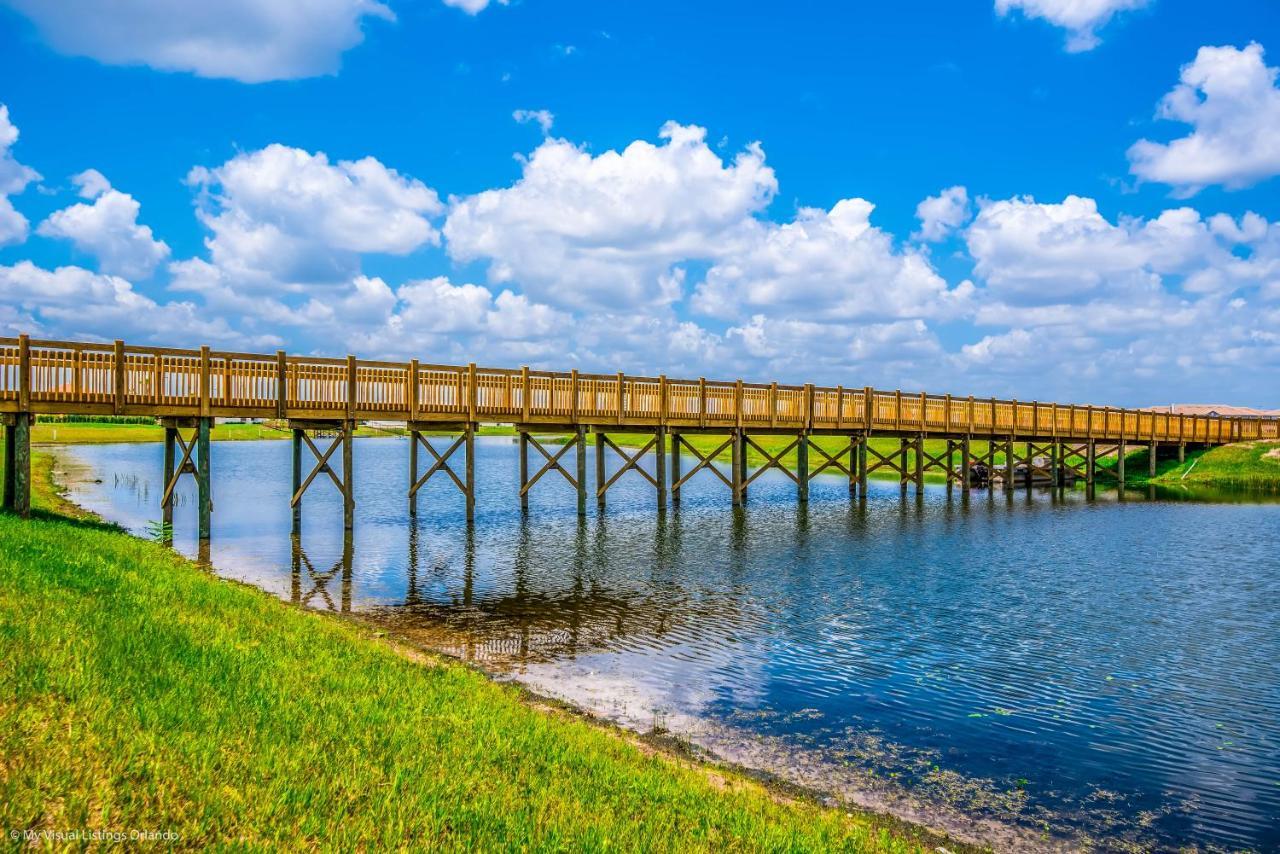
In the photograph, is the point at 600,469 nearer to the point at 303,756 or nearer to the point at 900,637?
the point at 900,637

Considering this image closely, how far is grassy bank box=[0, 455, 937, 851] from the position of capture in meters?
6.08

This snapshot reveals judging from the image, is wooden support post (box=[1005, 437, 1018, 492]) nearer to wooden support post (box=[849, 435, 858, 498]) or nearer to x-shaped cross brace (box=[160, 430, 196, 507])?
wooden support post (box=[849, 435, 858, 498])

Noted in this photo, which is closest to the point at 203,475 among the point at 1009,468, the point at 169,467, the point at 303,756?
the point at 169,467

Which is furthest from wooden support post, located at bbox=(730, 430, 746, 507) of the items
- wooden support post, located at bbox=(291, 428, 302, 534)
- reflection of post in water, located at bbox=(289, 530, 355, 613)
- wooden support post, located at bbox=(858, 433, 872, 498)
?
wooden support post, located at bbox=(291, 428, 302, 534)

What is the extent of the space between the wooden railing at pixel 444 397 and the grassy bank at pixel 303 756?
48.3 feet

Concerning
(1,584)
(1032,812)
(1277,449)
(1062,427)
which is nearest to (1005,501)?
(1062,427)

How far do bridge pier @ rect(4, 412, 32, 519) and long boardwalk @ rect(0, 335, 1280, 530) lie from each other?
0.04 metres

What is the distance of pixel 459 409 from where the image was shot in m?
32.2

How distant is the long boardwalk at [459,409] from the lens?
957 inches

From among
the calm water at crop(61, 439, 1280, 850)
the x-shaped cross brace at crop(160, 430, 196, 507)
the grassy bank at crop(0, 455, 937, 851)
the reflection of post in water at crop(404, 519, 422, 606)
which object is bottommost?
the reflection of post in water at crop(404, 519, 422, 606)

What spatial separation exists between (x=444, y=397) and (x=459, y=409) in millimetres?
742

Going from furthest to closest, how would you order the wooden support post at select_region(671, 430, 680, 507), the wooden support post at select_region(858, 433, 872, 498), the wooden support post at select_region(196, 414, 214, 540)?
the wooden support post at select_region(858, 433, 872, 498), the wooden support post at select_region(671, 430, 680, 507), the wooden support post at select_region(196, 414, 214, 540)

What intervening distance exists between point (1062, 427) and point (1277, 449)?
1898cm

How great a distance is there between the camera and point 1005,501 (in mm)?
47281
